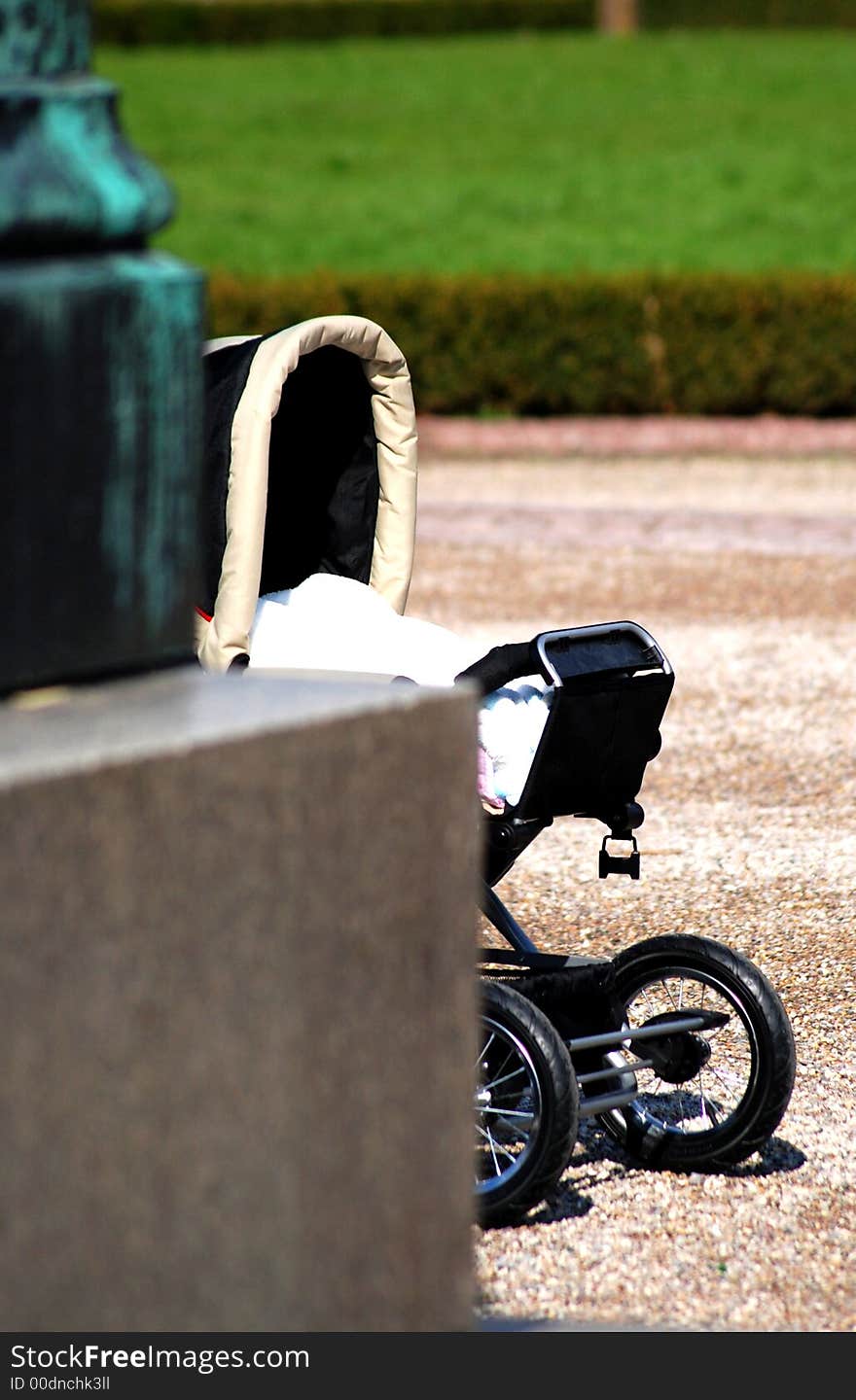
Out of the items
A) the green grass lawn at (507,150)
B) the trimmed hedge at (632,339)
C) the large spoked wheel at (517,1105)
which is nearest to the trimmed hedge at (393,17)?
the green grass lawn at (507,150)

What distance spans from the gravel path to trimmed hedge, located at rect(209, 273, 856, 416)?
1265mm

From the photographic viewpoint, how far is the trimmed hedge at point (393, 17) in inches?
1439

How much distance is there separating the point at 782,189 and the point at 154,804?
76.3 feet

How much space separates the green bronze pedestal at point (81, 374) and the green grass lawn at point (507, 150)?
16004 millimetres

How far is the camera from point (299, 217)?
76.7 ft

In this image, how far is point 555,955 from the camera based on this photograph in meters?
3.90

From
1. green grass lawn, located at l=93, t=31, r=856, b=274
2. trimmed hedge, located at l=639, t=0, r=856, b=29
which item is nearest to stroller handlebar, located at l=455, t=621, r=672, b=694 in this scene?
green grass lawn, located at l=93, t=31, r=856, b=274

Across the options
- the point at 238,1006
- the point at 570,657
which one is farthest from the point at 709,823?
the point at 238,1006

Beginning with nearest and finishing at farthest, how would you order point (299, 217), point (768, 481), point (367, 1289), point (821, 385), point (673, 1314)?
point (367, 1289)
point (673, 1314)
point (768, 481)
point (821, 385)
point (299, 217)

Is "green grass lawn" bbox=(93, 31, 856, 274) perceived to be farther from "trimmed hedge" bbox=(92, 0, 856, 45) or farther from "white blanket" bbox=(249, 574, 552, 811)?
"white blanket" bbox=(249, 574, 552, 811)

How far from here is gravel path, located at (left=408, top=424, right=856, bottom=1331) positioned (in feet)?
11.5

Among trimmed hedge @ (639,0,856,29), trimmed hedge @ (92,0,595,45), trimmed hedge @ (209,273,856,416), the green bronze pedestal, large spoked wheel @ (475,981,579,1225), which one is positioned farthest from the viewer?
trimmed hedge @ (639,0,856,29)

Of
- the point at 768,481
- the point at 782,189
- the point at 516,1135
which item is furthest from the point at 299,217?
the point at 516,1135
